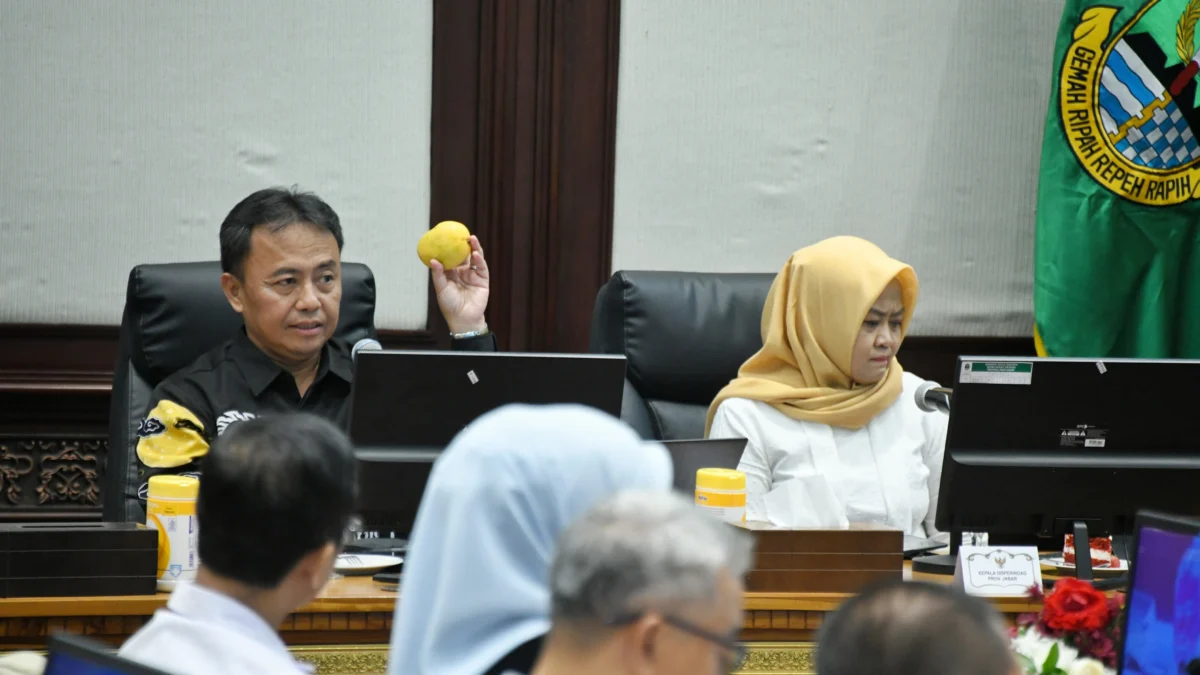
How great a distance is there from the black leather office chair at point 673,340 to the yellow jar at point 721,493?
2.64 ft

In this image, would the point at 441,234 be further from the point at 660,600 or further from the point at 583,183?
the point at 660,600

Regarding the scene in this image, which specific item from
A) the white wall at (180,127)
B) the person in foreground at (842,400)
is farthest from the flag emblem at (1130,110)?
the white wall at (180,127)

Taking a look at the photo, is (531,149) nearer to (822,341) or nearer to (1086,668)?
(822,341)

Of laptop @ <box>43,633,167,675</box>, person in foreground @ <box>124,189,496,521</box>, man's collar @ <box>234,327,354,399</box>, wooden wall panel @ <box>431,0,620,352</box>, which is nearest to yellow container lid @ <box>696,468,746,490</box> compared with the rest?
man's collar @ <box>234,327,354,399</box>

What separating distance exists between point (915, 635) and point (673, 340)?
7.01ft

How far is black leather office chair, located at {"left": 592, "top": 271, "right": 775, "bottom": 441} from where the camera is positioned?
317 centimetres

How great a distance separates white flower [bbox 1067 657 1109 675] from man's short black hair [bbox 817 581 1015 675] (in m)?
0.75

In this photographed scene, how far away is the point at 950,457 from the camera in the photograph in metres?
2.43

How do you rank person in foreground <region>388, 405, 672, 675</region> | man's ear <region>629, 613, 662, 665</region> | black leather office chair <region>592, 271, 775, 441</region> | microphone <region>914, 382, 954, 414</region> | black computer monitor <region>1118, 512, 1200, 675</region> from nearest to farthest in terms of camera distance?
Answer: man's ear <region>629, 613, 662, 665</region>, person in foreground <region>388, 405, 672, 675</region>, black computer monitor <region>1118, 512, 1200, 675</region>, microphone <region>914, 382, 954, 414</region>, black leather office chair <region>592, 271, 775, 441</region>

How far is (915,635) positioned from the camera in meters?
1.06

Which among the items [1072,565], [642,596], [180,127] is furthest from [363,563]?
[180,127]

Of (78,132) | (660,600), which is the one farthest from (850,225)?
(660,600)

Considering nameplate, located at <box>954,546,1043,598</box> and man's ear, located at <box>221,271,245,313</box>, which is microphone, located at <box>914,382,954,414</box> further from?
man's ear, located at <box>221,271,245,313</box>

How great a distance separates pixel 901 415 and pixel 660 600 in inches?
86.0
